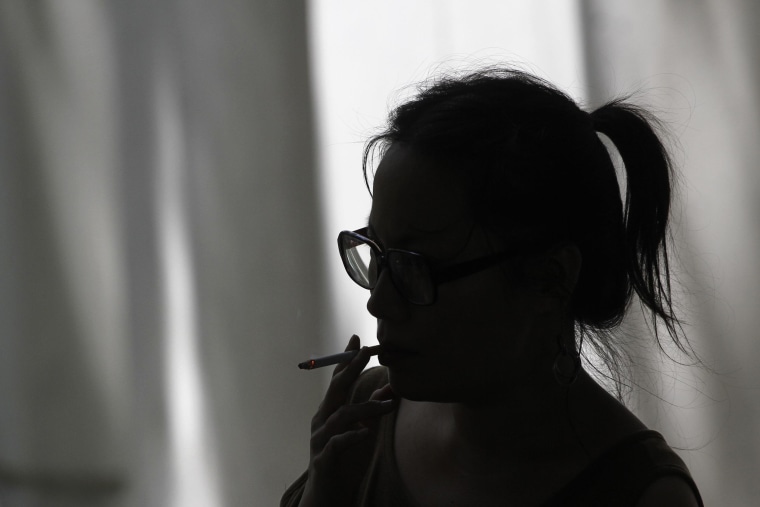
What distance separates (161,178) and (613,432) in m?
1.27

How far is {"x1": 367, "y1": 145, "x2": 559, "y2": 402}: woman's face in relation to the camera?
2.44ft

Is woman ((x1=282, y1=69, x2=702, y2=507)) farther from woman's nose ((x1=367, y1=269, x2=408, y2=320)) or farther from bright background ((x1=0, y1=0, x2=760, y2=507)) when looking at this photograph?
bright background ((x1=0, y1=0, x2=760, y2=507))

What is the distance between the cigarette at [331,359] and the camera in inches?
30.7

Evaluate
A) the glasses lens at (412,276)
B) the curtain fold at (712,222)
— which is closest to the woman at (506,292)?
the glasses lens at (412,276)

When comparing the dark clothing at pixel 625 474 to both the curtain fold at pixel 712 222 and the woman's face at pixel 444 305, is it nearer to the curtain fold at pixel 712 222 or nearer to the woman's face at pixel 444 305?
the woman's face at pixel 444 305

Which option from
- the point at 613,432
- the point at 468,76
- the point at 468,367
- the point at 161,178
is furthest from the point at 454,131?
the point at 161,178

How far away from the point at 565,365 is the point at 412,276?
22 centimetres

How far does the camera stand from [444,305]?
75 centimetres

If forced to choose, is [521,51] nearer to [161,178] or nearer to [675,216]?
[675,216]

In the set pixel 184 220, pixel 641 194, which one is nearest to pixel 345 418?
pixel 641 194

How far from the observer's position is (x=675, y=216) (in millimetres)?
1599

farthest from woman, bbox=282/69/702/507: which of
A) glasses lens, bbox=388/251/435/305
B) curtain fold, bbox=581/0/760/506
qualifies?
curtain fold, bbox=581/0/760/506

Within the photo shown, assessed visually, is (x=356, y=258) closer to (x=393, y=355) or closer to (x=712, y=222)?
(x=393, y=355)

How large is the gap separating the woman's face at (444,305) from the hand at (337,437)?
0.18 ft
